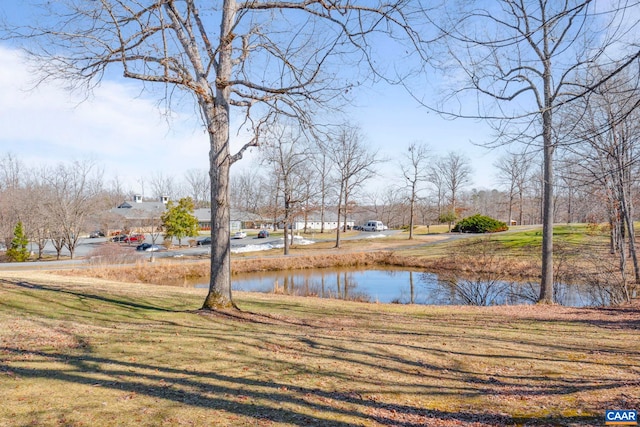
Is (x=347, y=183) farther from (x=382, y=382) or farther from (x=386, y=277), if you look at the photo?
(x=382, y=382)

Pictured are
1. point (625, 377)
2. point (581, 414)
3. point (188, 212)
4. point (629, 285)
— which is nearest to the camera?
point (581, 414)

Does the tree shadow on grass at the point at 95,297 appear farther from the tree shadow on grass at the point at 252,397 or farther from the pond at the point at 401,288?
the pond at the point at 401,288

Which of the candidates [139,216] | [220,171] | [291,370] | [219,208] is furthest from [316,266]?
[139,216]

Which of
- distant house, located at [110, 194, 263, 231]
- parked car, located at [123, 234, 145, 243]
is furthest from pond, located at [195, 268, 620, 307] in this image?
distant house, located at [110, 194, 263, 231]

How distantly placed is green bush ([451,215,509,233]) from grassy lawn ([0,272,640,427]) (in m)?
37.9

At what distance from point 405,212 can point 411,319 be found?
2516 inches

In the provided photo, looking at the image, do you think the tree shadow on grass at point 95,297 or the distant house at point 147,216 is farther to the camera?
the distant house at point 147,216

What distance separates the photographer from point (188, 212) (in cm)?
3606

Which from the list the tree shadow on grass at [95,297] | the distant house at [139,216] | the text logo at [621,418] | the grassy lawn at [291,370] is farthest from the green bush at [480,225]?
the text logo at [621,418]

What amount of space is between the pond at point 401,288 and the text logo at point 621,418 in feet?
34.1

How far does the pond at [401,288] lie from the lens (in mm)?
15508

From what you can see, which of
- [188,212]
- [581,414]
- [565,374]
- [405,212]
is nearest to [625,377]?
[565,374]

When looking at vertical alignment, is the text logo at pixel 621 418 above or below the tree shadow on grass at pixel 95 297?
above

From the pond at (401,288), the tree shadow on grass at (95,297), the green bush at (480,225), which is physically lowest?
the pond at (401,288)
